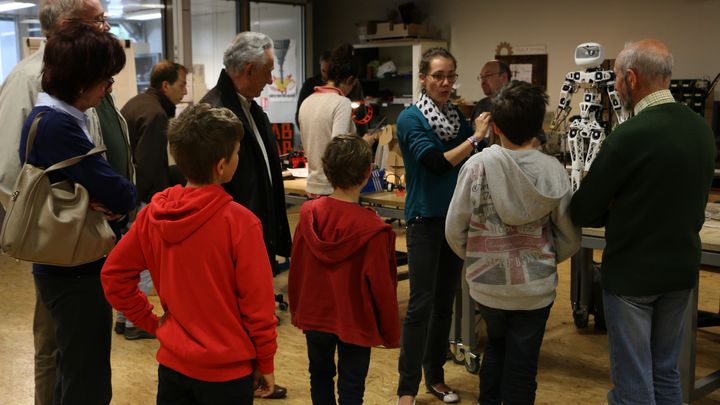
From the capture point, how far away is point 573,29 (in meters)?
7.22

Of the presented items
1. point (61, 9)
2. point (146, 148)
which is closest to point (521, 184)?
point (61, 9)

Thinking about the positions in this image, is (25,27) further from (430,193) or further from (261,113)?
(430,193)

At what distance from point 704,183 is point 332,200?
3.63ft

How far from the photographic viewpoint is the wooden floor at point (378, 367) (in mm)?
3365

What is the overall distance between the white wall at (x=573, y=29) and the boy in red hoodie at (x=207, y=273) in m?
5.58

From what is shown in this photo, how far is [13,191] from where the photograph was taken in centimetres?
214

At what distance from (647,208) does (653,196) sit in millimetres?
39

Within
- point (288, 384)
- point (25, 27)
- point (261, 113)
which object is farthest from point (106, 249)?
point (25, 27)

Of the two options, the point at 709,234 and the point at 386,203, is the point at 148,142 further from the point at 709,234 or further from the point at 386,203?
the point at 709,234

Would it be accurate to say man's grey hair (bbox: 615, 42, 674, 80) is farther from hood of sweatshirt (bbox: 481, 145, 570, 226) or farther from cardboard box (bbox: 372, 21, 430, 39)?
cardboard box (bbox: 372, 21, 430, 39)

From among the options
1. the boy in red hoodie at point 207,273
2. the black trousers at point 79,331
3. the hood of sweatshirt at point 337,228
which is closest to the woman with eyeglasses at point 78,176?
the black trousers at point 79,331

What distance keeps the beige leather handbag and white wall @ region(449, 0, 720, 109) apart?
5.71m

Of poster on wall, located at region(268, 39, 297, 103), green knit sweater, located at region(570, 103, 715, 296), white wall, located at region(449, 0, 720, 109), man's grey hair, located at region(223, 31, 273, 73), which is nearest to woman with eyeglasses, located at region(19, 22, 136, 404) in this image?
man's grey hair, located at region(223, 31, 273, 73)

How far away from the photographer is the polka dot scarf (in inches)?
114
